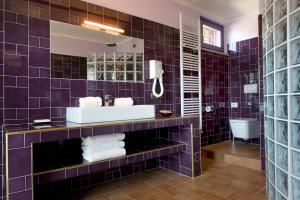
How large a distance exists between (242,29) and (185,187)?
3317 millimetres

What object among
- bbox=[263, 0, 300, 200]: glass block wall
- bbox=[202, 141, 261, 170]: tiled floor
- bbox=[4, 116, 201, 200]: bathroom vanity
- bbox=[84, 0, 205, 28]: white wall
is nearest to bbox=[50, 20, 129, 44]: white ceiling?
bbox=[84, 0, 205, 28]: white wall

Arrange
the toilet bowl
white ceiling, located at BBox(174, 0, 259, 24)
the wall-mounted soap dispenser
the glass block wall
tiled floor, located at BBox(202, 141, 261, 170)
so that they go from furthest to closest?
the toilet bowl → white ceiling, located at BBox(174, 0, 259, 24) → tiled floor, located at BBox(202, 141, 261, 170) → the wall-mounted soap dispenser → the glass block wall

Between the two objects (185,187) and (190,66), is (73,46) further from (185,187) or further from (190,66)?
(185,187)

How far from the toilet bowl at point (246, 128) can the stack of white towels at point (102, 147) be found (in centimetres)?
244

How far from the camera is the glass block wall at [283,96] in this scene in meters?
1.18

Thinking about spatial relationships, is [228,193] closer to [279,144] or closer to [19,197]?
[279,144]

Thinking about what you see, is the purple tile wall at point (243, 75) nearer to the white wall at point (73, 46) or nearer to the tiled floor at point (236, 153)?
the tiled floor at point (236, 153)

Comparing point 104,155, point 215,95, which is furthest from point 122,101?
point 215,95

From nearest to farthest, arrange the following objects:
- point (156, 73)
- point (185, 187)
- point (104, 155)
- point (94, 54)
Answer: point (104, 155)
point (185, 187)
point (94, 54)
point (156, 73)

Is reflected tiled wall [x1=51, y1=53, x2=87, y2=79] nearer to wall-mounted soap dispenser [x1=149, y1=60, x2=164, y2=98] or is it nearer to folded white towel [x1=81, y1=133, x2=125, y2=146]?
folded white towel [x1=81, y1=133, x2=125, y2=146]

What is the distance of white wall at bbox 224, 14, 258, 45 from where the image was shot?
3.84m

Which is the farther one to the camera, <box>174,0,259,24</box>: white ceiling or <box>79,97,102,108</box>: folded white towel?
<box>174,0,259,24</box>: white ceiling

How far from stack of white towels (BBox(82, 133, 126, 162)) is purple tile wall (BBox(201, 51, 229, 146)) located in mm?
2141

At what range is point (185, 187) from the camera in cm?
226
